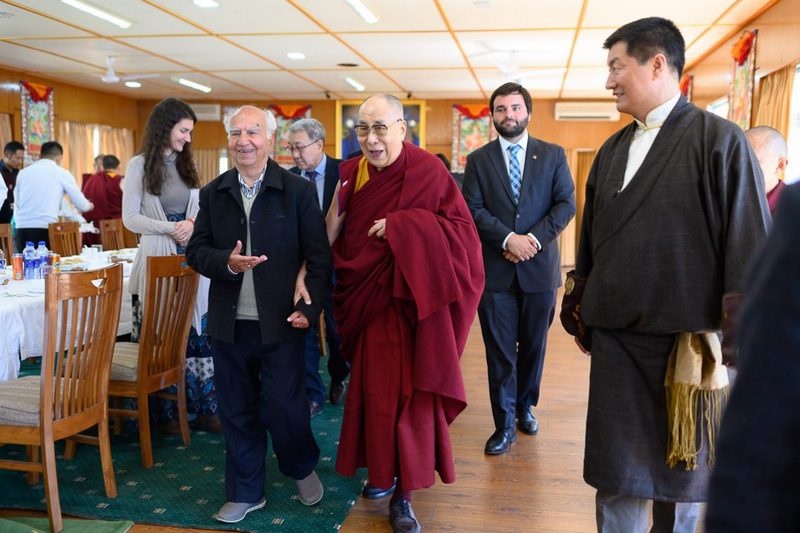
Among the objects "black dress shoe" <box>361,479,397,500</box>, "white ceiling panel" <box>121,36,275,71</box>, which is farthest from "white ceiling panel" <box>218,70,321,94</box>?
"black dress shoe" <box>361,479,397,500</box>

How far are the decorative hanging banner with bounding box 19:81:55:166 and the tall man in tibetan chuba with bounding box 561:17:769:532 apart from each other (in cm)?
964

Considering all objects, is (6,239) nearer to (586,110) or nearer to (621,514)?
(621,514)

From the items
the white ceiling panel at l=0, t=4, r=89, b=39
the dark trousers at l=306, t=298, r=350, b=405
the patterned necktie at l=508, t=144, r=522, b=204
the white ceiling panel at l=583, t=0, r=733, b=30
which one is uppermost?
the white ceiling panel at l=583, t=0, r=733, b=30

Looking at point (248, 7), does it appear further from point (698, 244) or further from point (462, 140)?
point (462, 140)

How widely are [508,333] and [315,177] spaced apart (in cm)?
137

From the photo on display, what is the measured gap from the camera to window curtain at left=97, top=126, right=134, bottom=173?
11.4 metres

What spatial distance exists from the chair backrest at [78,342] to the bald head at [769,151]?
2.46 meters

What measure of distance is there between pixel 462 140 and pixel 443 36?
506 centimetres

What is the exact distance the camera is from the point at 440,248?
7.68ft

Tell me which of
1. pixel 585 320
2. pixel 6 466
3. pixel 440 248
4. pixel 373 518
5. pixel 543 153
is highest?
pixel 543 153

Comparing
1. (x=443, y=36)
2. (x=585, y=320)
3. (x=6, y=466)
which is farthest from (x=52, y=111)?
(x=585, y=320)

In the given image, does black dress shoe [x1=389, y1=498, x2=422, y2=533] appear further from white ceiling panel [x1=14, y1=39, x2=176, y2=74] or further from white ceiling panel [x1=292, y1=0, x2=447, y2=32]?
white ceiling panel [x1=14, y1=39, x2=176, y2=74]

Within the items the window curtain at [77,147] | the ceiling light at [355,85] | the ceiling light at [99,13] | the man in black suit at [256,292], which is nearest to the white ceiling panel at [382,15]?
the ceiling light at [99,13]

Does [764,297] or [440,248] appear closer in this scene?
[764,297]
